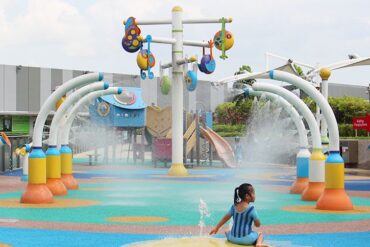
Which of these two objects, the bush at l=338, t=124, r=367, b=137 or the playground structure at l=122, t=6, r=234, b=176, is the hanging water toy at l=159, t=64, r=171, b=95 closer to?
the playground structure at l=122, t=6, r=234, b=176

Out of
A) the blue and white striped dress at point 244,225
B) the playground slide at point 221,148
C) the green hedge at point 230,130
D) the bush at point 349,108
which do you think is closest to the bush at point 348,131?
the bush at point 349,108

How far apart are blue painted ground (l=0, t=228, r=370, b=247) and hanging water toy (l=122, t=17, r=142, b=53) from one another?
14074 mm

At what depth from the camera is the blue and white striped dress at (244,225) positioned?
25.1ft

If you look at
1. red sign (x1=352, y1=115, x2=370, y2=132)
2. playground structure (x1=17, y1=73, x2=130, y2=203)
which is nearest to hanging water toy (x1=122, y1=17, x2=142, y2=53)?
playground structure (x1=17, y1=73, x2=130, y2=203)

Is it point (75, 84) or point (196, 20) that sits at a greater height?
point (196, 20)

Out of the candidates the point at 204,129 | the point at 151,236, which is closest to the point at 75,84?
the point at 151,236

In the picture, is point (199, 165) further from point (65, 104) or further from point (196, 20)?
point (65, 104)

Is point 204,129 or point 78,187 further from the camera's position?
point 204,129

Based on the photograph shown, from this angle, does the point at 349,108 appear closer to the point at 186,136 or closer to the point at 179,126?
the point at 186,136

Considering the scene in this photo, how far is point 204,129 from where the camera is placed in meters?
32.1

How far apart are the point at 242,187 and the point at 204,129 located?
24423mm

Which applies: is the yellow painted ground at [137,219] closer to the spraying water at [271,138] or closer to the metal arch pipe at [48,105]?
the metal arch pipe at [48,105]

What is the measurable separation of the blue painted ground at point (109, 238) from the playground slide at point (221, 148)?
21196mm

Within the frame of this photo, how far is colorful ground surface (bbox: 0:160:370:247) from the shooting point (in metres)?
9.56
